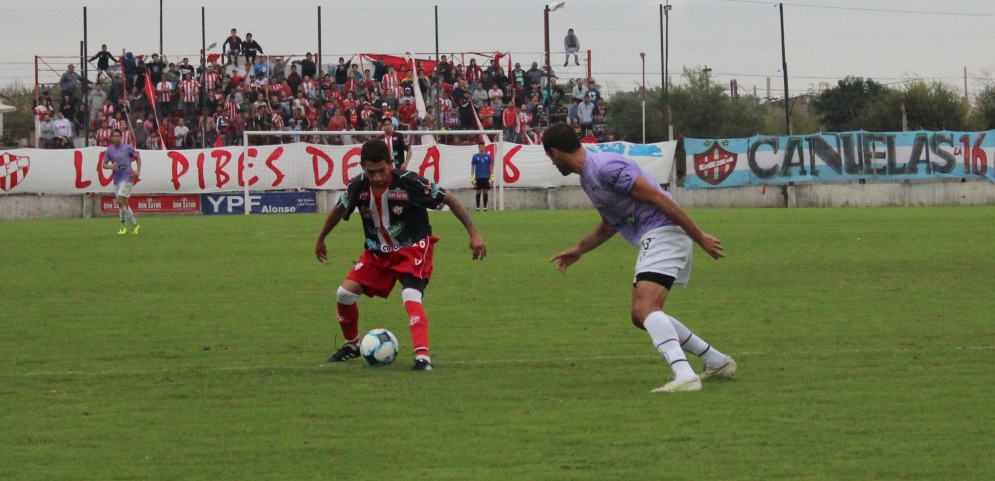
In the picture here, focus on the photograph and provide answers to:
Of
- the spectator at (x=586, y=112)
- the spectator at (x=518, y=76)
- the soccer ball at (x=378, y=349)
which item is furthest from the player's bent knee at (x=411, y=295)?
the spectator at (x=518, y=76)

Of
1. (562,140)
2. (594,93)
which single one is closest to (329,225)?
(562,140)

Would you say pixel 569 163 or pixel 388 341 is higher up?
pixel 569 163

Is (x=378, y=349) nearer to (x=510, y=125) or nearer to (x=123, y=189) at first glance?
(x=123, y=189)

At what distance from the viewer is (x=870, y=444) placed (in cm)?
549

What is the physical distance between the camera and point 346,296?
818cm

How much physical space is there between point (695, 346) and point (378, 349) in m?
2.14

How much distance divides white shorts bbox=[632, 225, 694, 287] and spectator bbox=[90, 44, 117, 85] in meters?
30.5

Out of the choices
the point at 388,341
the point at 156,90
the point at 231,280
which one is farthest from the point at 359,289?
the point at 156,90

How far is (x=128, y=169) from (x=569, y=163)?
19.0 m

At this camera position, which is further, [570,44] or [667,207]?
[570,44]

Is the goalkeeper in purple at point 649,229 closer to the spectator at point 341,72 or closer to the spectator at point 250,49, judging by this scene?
the spectator at point 341,72

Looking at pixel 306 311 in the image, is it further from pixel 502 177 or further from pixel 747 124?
pixel 747 124

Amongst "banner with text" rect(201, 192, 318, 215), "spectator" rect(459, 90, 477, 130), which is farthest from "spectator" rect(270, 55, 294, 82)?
"spectator" rect(459, 90, 477, 130)

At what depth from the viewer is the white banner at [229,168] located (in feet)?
107
